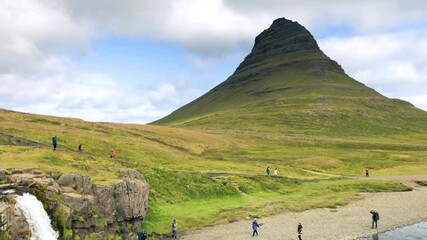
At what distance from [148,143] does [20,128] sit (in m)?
36.6

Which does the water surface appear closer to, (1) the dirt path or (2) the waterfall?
(1) the dirt path

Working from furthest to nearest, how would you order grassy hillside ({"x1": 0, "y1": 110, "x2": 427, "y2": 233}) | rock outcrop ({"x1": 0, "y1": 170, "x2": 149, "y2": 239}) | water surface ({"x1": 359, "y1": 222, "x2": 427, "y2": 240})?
grassy hillside ({"x1": 0, "y1": 110, "x2": 427, "y2": 233}) < water surface ({"x1": 359, "y1": 222, "x2": 427, "y2": 240}) < rock outcrop ({"x1": 0, "y1": 170, "x2": 149, "y2": 239})

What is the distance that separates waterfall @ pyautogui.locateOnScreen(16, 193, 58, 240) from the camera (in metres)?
39.5

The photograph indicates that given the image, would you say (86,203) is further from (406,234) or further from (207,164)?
(207,164)

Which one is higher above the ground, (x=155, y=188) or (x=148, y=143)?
(x=148, y=143)

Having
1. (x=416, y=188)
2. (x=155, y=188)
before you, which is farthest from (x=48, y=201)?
(x=416, y=188)

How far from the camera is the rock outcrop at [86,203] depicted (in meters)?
42.5

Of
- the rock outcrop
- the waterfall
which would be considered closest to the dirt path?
the rock outcrop

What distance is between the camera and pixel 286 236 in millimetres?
55500

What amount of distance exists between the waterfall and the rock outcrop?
0.70 meters

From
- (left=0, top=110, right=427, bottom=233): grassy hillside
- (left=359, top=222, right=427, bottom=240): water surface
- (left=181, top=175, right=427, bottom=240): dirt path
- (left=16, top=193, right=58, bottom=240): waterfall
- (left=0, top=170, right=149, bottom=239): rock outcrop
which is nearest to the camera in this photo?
(left=16, top=193, right=58, bottom=240): waterfall

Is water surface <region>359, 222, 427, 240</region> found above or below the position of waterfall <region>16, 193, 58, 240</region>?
below

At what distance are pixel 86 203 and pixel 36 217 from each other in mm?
6192

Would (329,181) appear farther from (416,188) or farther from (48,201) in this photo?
(48,201)
